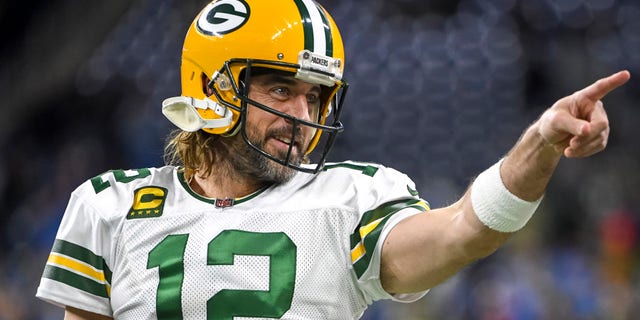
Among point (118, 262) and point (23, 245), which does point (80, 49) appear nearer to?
point (23, 245)

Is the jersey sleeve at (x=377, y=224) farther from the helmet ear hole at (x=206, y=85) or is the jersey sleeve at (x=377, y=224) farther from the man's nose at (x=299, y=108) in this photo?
the helmet ear hole at (x=206, y=85)

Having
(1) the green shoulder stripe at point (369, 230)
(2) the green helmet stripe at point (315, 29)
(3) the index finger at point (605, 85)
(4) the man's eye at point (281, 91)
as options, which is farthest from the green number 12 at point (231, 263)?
(3) the index finger at point (605, 85)

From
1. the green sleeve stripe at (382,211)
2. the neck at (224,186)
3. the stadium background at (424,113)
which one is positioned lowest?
the stadium background at (424,113)

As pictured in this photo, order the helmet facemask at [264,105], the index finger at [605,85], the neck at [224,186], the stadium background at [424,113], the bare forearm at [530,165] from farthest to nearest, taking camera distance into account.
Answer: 1. the stadium background at [424,113]
2. the neck at [224,186]
3. the helmet facemask at [264,105]
4. the bare forearm at [530,165]
5. the index finger at [605,85]

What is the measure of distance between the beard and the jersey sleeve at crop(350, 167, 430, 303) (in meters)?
0.21

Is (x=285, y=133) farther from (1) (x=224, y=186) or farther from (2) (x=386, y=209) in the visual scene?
(2) (x=386, y=209)

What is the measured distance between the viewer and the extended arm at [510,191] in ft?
4.82

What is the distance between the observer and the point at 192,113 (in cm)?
224

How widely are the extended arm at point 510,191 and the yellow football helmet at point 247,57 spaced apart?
319 millimetres

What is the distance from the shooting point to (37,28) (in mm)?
6109

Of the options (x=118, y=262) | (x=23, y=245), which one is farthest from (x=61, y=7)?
(x=118, y=262)

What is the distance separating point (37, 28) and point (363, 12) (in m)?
2.11

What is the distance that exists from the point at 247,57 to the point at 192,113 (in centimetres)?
20

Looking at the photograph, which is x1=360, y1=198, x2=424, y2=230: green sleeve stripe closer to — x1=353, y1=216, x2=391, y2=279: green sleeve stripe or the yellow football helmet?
x1=353, y1=216, x2=391, y2=279: green sleeve stripe
